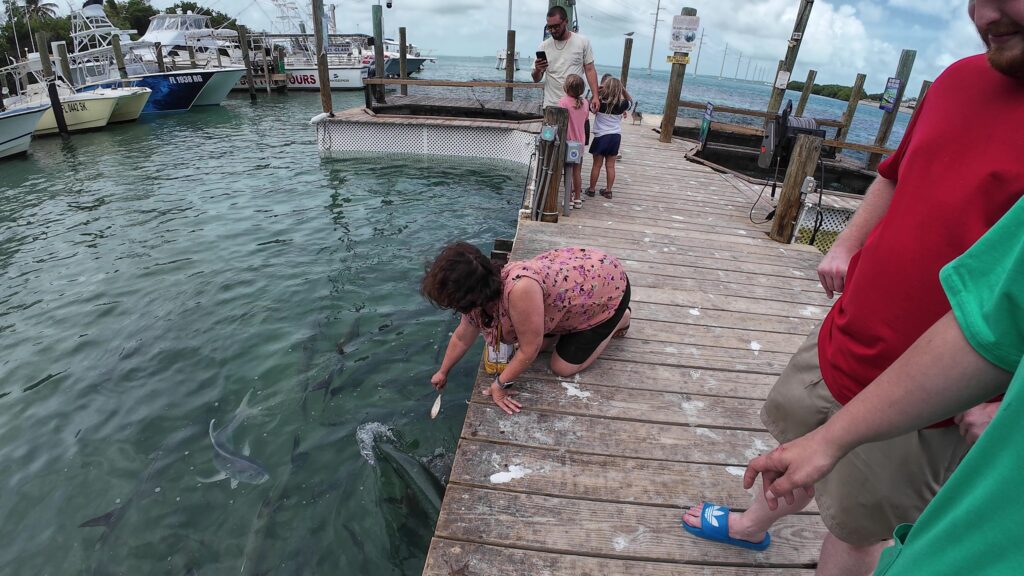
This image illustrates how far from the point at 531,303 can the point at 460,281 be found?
1.25 feet

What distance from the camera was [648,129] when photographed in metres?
12.3

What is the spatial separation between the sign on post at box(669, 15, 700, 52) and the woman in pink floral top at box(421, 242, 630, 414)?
28.3 feet

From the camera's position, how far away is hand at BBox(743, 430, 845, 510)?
923 millimetres

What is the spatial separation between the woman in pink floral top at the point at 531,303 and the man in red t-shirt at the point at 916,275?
4.00ft

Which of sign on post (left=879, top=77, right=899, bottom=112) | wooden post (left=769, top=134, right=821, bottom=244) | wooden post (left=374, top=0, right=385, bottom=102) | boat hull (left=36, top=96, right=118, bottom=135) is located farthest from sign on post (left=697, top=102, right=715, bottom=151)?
boat hull (left=36, top=96, right=118, bottom=135)

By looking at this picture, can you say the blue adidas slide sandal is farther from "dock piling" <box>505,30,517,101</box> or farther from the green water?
"dock piling" <box>505,30,517,101</box>

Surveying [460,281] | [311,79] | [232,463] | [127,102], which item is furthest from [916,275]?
[311,79]

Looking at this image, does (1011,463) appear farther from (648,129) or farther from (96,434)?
(648,129)

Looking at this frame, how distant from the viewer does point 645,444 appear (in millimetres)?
2342

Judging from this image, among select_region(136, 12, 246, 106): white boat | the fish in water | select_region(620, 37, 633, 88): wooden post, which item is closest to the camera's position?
the fish in water

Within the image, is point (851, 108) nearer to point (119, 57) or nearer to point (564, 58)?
point (564, 58)

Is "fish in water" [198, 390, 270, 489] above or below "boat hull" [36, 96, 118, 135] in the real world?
below

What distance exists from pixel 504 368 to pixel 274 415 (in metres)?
1.97

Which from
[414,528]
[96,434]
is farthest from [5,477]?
[414,528]
